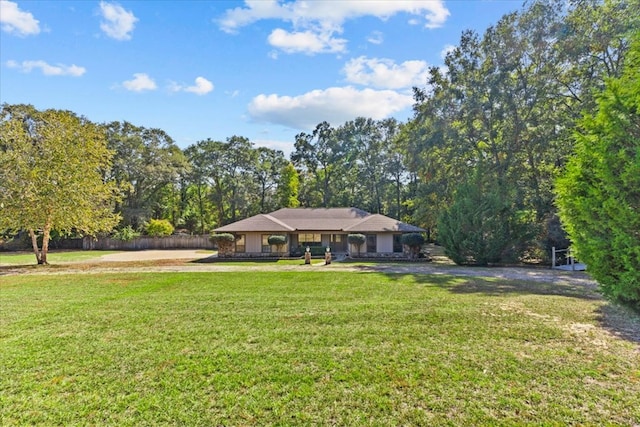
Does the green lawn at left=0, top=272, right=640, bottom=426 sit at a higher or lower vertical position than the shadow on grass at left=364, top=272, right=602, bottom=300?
higher

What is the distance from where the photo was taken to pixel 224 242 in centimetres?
2320

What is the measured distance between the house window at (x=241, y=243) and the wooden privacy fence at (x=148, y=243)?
342 inches

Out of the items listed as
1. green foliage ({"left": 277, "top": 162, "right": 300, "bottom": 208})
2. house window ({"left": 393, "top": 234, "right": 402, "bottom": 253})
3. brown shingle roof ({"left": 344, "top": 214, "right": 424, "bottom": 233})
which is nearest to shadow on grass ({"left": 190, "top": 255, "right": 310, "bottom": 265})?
brown shingle roof ({"left": 344, "top": 214, "right": 424, "bottom": 233})

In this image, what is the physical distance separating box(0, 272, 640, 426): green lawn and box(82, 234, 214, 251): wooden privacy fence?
24.2 metres

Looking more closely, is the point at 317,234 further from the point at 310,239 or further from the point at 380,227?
the point at 380,227

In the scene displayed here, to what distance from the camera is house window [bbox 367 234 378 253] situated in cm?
2364

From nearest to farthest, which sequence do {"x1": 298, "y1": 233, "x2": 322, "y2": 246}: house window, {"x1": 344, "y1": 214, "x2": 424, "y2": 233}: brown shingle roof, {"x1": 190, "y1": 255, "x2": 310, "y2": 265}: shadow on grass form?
{"x1": 190, "y1": 255, "x2": 310, "y2": 265}: shadow on grass < {"x1": 344, "y1": 214, "x2": 424, "y2": 233}: brown shingle roof < {"x1": 298, "y1": 233, "x2": 322, "y2": 246}: house window

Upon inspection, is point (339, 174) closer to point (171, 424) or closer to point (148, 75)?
point (148, 75)

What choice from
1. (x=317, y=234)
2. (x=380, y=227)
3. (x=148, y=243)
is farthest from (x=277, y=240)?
(x=148, y=243)

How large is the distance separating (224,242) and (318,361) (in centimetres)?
1964

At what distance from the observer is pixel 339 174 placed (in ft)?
135

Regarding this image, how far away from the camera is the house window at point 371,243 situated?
23.6 metres

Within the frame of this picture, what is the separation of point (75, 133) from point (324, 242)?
56.4 ft

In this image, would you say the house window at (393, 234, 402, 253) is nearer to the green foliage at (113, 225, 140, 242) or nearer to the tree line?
the tree line
